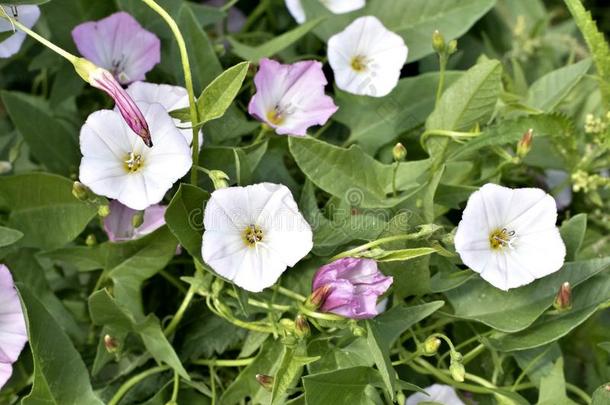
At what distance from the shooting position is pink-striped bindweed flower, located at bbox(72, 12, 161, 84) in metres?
0.79

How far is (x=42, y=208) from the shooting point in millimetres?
742

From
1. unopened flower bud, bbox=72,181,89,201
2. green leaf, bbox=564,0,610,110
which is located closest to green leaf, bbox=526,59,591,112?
green leaf, bbox=564,0,610,110

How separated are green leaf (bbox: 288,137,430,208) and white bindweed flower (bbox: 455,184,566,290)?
6 centimetres

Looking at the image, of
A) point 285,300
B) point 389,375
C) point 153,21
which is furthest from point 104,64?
point 389,375

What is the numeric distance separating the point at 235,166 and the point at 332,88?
0.25m

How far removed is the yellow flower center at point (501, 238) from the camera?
685mm

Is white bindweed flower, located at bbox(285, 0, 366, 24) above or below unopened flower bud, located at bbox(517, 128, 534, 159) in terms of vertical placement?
above

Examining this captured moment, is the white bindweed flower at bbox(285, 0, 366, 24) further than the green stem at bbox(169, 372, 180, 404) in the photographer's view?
Yes

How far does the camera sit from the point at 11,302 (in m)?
0.69

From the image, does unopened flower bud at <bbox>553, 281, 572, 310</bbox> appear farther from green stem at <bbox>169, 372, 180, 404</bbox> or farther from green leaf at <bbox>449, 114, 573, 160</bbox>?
green stem at <bbox>169, 372, 180, 404</bbox>

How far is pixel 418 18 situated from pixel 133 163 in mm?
389

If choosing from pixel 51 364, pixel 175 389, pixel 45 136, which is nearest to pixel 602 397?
pixel 175 389

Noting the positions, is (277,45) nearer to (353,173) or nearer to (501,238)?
(353,173)

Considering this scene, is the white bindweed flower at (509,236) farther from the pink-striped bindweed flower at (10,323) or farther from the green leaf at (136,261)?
the pink-striped bindweed flower at (10,323)
